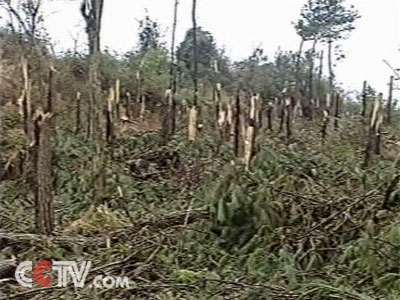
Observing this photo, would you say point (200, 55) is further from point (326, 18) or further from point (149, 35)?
point (326, 18)

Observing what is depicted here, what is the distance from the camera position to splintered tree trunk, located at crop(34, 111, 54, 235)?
3.07 metres

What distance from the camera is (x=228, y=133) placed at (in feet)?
16.2

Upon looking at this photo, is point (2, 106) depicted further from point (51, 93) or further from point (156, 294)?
point (156, 294)

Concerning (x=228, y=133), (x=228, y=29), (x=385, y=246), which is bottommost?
(x=385, y=246)

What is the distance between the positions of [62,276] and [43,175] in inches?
28.3

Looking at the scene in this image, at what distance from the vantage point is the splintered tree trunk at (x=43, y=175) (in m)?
3.07

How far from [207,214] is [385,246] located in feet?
3.27

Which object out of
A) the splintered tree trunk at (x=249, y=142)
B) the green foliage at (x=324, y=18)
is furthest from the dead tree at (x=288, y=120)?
the green foliage at (x=324, y=18)

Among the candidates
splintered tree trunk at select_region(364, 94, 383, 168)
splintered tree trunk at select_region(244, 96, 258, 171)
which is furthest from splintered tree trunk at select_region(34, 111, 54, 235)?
splintered tree trunk at select_region(364, 94, 383, 168)

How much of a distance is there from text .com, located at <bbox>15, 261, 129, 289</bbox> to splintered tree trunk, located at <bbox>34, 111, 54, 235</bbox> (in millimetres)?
426

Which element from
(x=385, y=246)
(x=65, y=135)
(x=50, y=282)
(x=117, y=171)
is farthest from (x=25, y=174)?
(x=385, y=246)

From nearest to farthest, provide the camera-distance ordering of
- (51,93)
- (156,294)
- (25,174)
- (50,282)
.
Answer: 1. (156,294)
2. (50,282)
3. (51,93)
4. (25,174)

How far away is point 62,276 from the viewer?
254 cm

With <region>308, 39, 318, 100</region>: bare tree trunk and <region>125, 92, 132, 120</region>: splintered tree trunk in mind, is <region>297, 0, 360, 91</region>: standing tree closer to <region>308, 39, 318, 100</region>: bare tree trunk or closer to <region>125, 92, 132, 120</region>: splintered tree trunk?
<region>308, 39, 318, 100</region>: bare tree trunk
